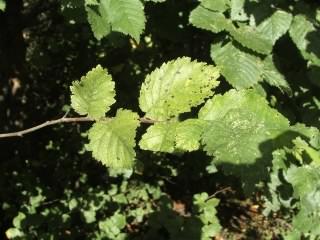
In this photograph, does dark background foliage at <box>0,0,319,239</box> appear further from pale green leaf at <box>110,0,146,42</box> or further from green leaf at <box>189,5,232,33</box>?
pale green leaf at <box>110,0,146,42</box>

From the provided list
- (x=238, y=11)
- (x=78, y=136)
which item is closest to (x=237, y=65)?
(x=238, y=11)

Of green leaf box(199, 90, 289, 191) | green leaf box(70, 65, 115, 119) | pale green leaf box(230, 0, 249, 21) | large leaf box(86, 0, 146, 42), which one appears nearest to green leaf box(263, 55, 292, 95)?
pale green leaf box(230, 0, 249, 21)

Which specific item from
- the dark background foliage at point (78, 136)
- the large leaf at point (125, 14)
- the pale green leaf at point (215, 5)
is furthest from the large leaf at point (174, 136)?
the dark background foliage at point (78, 136)

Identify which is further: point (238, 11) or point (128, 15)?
point (238, 11)

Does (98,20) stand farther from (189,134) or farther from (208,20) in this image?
(189,134)

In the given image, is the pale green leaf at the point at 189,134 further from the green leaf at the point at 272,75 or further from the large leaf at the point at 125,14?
the green leaf at the point at 272,75

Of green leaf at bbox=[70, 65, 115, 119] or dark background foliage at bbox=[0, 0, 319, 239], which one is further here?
dark background foliage at bbox=[0, 0, 319, 239]

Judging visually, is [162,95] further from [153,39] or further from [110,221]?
[110,221]
